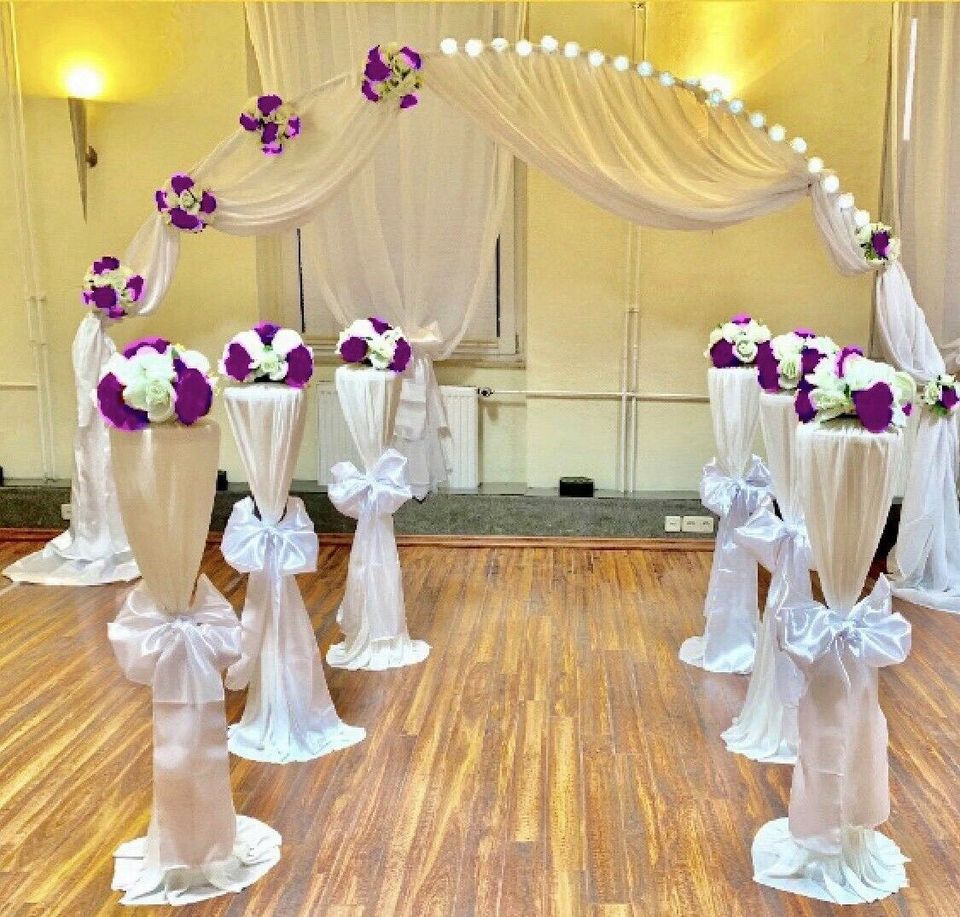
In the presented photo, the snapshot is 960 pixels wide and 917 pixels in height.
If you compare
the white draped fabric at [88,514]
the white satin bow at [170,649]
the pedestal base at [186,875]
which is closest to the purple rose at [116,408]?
the white satin bow at [170,649]

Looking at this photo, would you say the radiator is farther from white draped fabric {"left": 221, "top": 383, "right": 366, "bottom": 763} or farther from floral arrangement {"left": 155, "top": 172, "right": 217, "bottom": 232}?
white draped fabric {"left": 221, "top": 383, "right": 366, "bottom": 763}

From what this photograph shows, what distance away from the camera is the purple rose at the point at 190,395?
2496mm

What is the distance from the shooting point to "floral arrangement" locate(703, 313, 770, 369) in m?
4.15

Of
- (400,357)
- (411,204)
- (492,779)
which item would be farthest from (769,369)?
(411,204)

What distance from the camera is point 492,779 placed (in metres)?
3.29

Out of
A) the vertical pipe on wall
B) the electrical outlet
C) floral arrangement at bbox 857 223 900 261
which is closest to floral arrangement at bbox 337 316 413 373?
floral arrangement at bbox 857 223 900 261

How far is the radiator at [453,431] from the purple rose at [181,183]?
1.80 meters

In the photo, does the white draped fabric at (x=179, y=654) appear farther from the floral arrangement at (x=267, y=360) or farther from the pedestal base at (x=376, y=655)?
the pedestal base at (x=376, y=655)

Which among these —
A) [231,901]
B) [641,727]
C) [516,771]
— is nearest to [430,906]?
[231,901]

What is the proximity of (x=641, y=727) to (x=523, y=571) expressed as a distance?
1.98 metres

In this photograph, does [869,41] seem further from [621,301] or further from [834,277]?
[621,301]

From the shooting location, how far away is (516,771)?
11.0 ft

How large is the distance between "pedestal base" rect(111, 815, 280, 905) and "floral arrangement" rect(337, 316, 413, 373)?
6.43 ft

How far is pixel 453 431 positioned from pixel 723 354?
2.45 m
